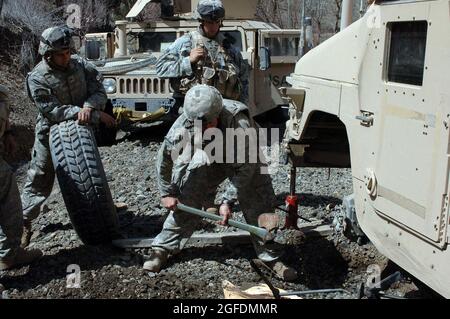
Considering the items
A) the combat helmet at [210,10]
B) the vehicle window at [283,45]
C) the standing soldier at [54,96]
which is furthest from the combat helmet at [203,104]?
the vehicle window at [283,45]

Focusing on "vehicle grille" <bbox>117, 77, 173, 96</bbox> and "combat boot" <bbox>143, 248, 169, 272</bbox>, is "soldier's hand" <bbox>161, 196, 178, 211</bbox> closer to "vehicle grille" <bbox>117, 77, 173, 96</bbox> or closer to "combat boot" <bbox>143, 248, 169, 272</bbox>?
"combat boot" <bbox>143, 248, 169, 272</bbox>

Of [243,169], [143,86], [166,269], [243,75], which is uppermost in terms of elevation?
[243,75]

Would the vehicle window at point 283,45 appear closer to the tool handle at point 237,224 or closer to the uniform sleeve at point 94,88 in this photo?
the uniform sleeve at point 94,88

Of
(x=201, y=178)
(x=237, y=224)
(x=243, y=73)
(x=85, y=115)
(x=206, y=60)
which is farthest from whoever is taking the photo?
(x=243, y=73)

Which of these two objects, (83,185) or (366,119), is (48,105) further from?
(366,119)

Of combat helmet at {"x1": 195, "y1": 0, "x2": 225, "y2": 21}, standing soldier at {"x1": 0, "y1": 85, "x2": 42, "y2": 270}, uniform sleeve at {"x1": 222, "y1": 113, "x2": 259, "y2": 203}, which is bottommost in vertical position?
standing soldier at {"x1": 0, "y1": 85, "x2": 42, "y2": 270}

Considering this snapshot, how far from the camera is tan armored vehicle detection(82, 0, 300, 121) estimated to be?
923 centimetres

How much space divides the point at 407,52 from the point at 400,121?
0.32 metres

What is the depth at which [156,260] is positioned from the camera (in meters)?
4.22

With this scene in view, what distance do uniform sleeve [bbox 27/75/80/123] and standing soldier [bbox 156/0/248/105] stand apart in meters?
0.75

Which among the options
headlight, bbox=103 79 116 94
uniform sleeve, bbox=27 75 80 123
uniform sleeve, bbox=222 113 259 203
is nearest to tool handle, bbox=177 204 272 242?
uniform sleeve, bbox=222 113 259 203

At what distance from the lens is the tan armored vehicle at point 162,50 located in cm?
923

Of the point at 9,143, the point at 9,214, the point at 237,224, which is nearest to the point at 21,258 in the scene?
the point at 9,214
